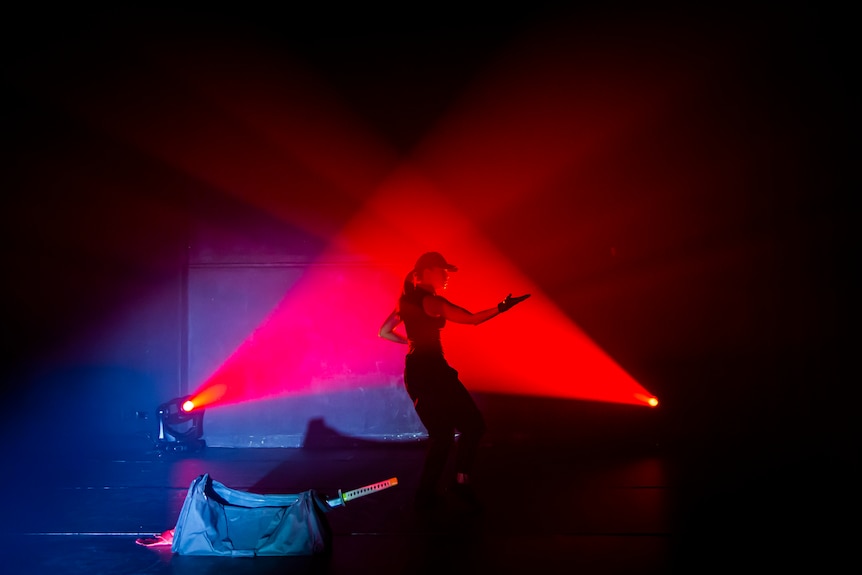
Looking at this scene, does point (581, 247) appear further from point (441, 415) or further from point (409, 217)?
point (441, 415)

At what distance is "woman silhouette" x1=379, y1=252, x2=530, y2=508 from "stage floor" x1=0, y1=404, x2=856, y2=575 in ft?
0.85

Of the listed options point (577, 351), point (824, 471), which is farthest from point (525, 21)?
Result: point (824, 471)

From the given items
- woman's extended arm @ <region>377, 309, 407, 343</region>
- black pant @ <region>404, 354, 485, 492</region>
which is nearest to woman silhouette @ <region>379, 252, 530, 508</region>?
black pant @ <region>404, 354, 485, 492</region>

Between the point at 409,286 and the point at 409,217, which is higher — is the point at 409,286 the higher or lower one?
the lower one

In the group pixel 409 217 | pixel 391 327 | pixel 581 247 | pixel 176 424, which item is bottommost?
pixel 391 327

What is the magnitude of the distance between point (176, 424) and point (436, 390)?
4.47 metres

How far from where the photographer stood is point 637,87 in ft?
25.4

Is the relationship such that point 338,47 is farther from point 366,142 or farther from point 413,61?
point 366,142

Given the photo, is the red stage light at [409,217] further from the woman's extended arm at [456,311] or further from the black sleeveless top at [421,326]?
the woman's extended arm at [456,311]

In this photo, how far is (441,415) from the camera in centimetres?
475

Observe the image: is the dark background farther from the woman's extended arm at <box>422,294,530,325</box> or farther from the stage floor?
the woman's extended arm at <box>422,294,530,325</box>

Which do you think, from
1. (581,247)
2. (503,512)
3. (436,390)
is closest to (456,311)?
(436,390)

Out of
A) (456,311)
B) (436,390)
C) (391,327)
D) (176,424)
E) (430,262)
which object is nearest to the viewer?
(456,311)

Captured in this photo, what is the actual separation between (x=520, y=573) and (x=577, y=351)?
16.0ft
